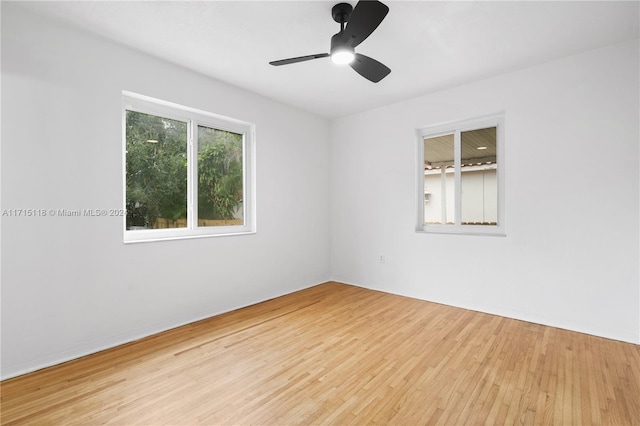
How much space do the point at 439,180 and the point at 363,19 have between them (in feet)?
8.98

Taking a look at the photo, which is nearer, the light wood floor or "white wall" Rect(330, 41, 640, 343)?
the light wood floor

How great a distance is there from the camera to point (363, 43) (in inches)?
108

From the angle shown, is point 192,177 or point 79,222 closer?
point 79,222

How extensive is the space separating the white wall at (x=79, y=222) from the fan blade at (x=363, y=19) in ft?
6.65

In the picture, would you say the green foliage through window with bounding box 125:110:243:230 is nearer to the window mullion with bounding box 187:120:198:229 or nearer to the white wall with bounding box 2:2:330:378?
the window mullion with bounding box 187:120:198:229

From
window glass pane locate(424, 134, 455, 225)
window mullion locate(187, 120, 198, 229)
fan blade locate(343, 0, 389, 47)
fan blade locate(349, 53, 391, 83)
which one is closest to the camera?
fan blade locate(343, 0, 389, 47)

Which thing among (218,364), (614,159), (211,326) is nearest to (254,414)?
(218,364)

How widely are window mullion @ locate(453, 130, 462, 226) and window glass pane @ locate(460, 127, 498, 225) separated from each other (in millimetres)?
Answer: 32

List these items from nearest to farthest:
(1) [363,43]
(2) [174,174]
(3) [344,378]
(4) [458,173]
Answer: (3) [344,378], (1) [363,43], (2) [174,174], (4) [458,173]

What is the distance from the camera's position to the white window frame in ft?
11.7

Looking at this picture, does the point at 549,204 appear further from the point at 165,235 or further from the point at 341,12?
the point at 165,235

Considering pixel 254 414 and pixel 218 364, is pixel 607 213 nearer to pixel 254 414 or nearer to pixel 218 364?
pixel 254 414

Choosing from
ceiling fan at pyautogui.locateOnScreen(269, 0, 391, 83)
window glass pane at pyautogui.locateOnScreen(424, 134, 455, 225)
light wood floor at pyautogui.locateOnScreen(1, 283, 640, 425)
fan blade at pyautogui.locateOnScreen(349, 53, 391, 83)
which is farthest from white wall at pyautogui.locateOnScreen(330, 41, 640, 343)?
ceiling fan at pyautogui.locateOnScreen(269, 0, 391, 83)

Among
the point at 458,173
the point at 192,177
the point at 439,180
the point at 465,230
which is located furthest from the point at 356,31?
the point at 465,230
